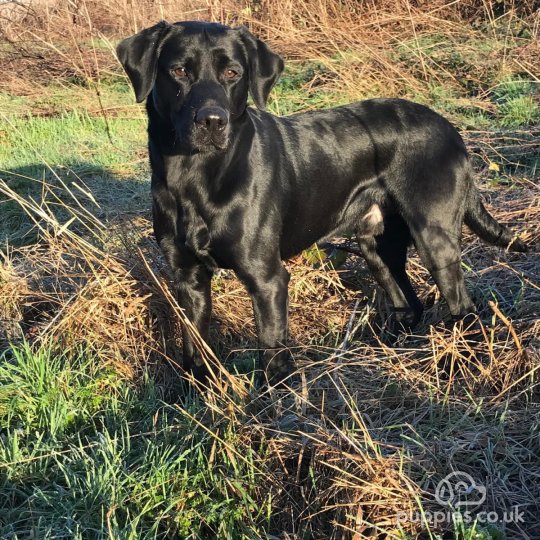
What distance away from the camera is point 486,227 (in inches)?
151

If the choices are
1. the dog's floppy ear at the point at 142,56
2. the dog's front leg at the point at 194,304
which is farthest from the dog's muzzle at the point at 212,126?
the dog's front leg at the point at 194,304

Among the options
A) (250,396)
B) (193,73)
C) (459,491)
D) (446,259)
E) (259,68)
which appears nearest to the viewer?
(459,491)

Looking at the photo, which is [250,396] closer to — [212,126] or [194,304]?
[194,304]

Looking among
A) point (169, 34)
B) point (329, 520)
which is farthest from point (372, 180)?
point (329, 520)

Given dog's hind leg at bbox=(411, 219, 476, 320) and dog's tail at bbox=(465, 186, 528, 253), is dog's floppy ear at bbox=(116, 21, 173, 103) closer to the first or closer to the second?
dog's hind leg at bbox=(411, 219, 476, 320)

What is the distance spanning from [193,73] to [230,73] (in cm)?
17

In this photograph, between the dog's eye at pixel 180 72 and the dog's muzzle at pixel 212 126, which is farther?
the dog's eye at pixel 180 72

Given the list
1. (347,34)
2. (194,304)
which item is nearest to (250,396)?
(194,304)

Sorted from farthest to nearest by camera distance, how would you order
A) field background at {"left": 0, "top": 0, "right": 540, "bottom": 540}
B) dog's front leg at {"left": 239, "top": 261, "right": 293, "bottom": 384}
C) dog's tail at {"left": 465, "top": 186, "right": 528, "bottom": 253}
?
dog's tail at {"left": 465, "top": 186, "right": 528, "bottom": 253}
dog's front leg at {"left": 239, "top": 261, "right": 293, "bottom": 384}
field background at {"left": 0, "top": 0, "right": 540, "bottom": 540}

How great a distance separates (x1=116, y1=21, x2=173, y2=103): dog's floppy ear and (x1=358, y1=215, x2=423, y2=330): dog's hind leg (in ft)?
4.81

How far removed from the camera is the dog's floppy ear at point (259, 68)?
10.9ft

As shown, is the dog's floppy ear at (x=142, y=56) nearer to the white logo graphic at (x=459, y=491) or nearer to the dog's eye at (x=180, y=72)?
the dog's eye at (x=180, y=72)

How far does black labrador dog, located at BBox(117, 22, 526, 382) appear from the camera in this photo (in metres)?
3.14

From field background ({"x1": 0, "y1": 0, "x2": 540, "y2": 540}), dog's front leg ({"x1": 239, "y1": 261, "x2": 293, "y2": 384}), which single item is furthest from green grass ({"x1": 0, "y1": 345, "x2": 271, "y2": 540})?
dog's front leg ({"x1": 239, "y1": 261, "x2": 293, "y2": 384})
